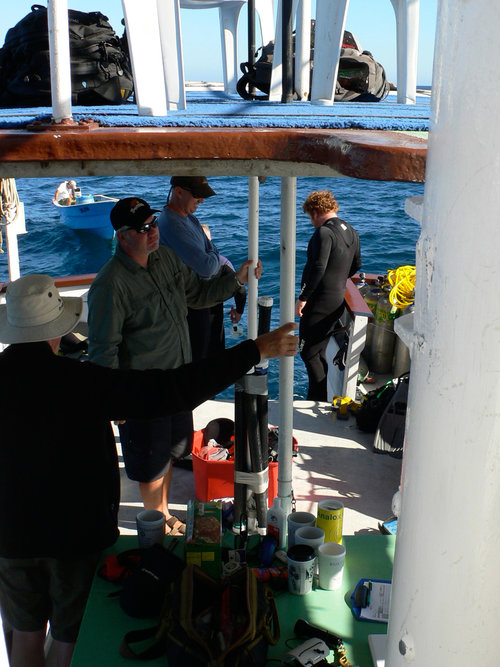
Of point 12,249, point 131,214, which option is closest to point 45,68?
point 131,214

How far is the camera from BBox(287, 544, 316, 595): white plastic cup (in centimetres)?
271

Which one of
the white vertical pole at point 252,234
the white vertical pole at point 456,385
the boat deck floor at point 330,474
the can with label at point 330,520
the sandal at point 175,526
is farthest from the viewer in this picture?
the boat deck floor at point 330,474

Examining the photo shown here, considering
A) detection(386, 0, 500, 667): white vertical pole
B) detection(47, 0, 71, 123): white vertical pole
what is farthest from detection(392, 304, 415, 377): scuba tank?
detection(386, 0, 500, 667): white vertical pole

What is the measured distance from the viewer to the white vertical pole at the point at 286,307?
2.92 meters

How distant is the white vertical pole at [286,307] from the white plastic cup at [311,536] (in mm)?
278

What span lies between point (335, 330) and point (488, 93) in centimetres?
588

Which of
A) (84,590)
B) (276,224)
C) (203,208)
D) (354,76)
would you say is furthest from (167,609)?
(203,208)

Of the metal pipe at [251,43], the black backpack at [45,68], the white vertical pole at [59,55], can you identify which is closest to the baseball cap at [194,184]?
the black backpack at [45,68]

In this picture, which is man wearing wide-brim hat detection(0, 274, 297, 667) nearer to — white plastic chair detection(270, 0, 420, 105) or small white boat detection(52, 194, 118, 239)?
white plastic chair detection(270, 0, 420, 105)

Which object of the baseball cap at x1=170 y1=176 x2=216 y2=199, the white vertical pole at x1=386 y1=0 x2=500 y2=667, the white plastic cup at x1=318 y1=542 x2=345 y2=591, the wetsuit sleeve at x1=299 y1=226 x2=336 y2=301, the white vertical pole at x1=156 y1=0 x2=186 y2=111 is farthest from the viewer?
the wetsuit sleeve at x1=299 y1=226 x2=336 y2=301

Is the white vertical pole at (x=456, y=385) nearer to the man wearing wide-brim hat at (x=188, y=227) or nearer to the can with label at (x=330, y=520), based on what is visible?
the can with label at (x=330, y=520)

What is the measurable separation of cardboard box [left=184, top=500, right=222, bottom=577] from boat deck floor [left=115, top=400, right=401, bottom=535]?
→ 4.77ft

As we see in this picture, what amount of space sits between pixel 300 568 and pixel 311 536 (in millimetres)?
231

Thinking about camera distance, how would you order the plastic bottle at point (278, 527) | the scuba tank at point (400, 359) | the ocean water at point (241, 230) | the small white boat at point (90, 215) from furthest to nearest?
the small white boat at point (90, 215)
the ocean water at point (241, 230)
the scuba tank at point (400, 359)
the plastic bottle at point (278, 527)
